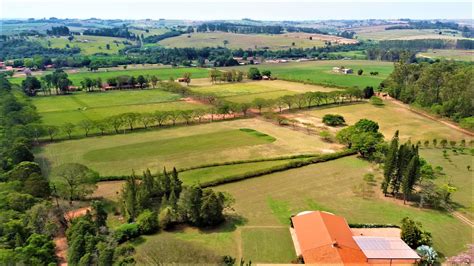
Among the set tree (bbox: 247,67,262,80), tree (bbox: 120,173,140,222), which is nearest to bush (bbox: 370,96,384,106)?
tree (bbox: 247,67,262,80)

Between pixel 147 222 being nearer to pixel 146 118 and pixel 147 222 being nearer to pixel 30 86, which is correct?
pixel 146 118

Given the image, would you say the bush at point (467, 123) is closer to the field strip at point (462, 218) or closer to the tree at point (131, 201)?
the field strip at point (462, 218)

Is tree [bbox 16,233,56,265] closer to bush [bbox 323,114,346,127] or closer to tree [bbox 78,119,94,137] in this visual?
tree [bbox 78,119,94,137]

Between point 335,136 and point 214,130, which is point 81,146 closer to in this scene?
point 214,130

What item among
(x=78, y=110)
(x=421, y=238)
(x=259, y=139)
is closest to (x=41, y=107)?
(x=78, y=110)

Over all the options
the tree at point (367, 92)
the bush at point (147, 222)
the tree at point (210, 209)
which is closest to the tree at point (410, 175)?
the tree at point (210, 209)
